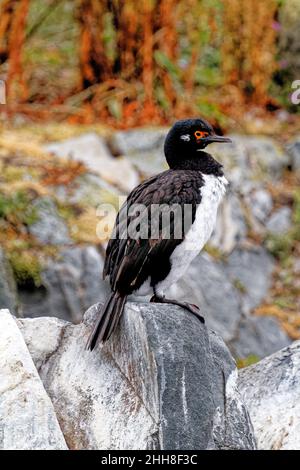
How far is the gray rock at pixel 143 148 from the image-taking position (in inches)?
298

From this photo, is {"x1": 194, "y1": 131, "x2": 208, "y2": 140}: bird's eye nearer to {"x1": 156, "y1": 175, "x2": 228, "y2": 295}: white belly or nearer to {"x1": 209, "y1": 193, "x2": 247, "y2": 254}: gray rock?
{"x1": 156, "y1": 175, "x2": 228, "y2": 295}: white belly

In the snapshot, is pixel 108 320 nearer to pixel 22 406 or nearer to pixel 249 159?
pixel 22 406

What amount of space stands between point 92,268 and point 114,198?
2.34 ft

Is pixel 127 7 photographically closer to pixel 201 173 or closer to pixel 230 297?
pixel 230 297

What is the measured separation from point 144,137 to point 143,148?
15cm

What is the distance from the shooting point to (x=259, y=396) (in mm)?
4457

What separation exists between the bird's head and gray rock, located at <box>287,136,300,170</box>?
397 cm

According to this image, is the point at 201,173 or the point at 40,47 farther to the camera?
the point at 40,47

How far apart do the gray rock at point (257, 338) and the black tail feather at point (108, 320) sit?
112 inches

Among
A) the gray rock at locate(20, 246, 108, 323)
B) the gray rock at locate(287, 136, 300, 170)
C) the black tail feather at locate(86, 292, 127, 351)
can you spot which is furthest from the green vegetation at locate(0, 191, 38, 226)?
the gray rock at locate(287, 136, 300, 170)

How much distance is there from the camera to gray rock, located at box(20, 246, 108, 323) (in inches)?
246

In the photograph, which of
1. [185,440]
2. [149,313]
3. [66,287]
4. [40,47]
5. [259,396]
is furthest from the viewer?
[40,47]

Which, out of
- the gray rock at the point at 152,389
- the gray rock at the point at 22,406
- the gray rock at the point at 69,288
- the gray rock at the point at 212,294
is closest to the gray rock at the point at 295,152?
the gray rock at the point at 212,294

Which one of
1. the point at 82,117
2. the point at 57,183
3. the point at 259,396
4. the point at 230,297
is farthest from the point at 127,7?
the point at 259,396
